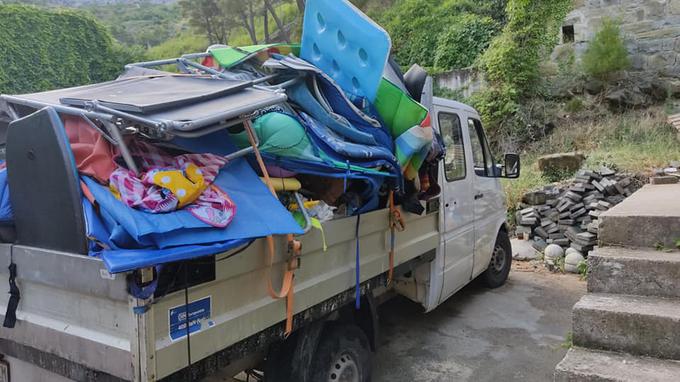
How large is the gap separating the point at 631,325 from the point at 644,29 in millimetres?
11319

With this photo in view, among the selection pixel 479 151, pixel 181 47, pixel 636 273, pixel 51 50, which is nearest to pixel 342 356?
pixel 636 273

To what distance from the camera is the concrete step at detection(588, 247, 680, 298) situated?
106 inches

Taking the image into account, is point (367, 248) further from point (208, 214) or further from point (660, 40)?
point (660, 40)

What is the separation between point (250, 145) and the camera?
7.82 ft

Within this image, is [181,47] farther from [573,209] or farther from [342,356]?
[342,356]

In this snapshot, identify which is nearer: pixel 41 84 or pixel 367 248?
pixel 367 248

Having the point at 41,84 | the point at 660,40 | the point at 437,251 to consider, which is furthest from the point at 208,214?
the point at 41,84

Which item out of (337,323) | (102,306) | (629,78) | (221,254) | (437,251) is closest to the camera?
(102,306)

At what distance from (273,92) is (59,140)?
3.03 feet

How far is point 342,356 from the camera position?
284 centimetres

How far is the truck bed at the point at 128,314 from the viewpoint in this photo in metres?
1.75

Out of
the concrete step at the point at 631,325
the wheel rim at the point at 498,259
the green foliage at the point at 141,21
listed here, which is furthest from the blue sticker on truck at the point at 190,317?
the green foliage at the point at 141,21

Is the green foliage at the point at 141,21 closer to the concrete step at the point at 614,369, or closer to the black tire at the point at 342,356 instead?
the black tire at the point at 342,356

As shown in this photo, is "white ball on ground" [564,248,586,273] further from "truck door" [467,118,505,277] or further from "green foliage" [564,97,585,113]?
"green foliage" [564,97,585,113]
